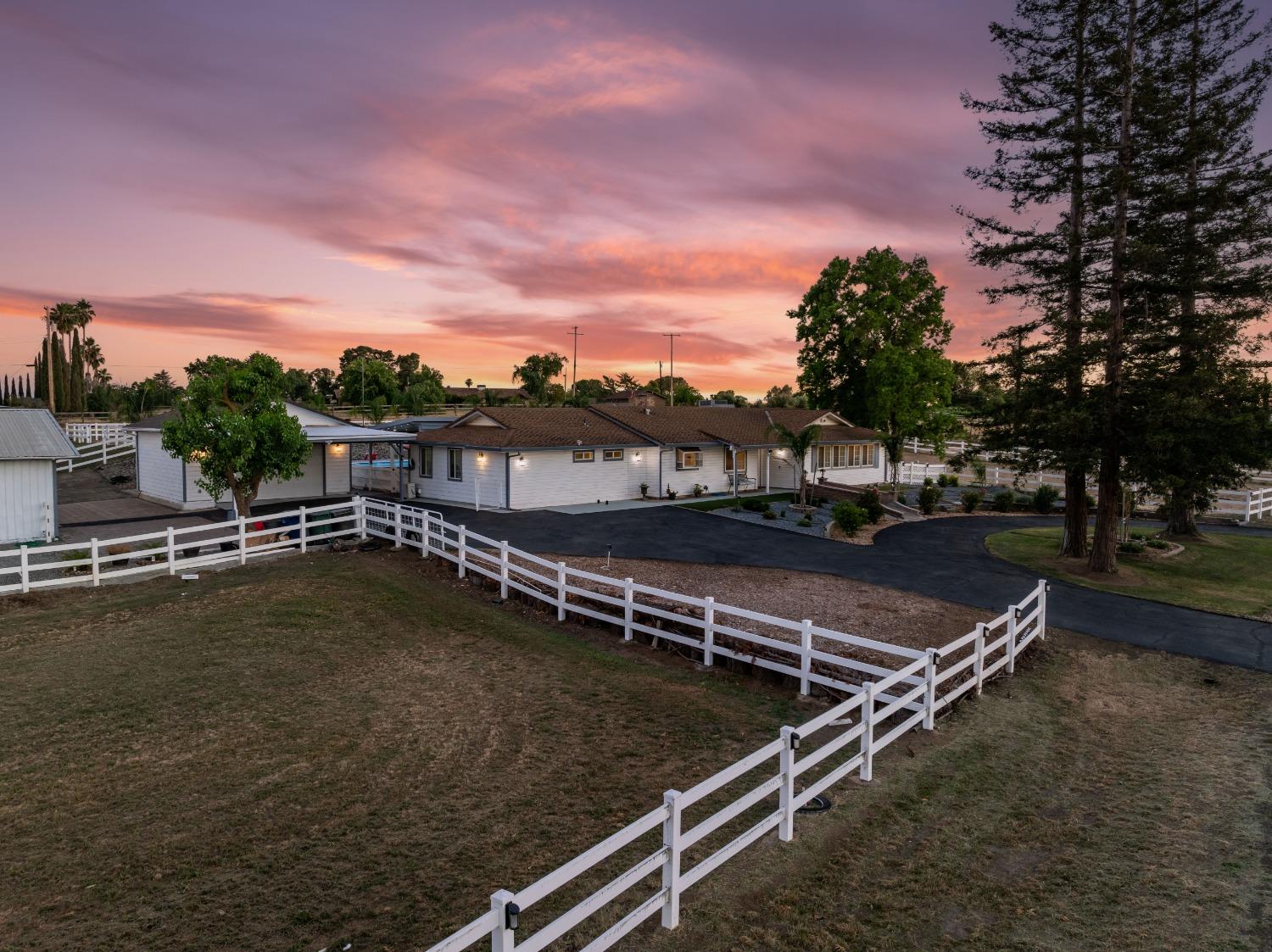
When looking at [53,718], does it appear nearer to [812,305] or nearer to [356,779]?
[356,779]

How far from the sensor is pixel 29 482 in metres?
23.1

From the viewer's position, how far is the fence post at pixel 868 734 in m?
8.41

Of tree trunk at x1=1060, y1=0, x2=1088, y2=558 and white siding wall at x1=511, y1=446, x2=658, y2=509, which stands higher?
tree trunk at x1=1060, y1=0, x2=1088, y2=558

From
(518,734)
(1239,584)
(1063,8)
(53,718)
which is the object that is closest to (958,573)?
(1239,584)

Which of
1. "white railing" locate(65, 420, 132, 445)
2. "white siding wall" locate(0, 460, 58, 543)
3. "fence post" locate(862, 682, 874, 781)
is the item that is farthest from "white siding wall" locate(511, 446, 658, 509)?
"white railing" locate(65, 420, 132, 445)

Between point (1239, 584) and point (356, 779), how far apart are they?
76.7 ft

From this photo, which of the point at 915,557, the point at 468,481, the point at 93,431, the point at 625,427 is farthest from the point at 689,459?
the point at 93,431

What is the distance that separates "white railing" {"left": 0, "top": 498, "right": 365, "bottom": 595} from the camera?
56.7 feet

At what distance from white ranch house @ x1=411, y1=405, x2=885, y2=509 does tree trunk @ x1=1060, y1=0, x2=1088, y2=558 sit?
17030 millimetres

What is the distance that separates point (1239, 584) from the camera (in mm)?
20156

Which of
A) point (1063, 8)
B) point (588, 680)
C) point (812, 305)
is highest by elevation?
point (1063, 8)

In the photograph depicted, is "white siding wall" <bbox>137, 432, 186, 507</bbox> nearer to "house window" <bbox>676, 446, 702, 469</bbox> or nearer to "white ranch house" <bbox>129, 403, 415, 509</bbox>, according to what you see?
"white ranch house" <bbox>129, 403, 415, 509</bbox>

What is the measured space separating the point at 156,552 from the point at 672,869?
58.8ft

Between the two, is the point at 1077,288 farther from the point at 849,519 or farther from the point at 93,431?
the point at 93,431
